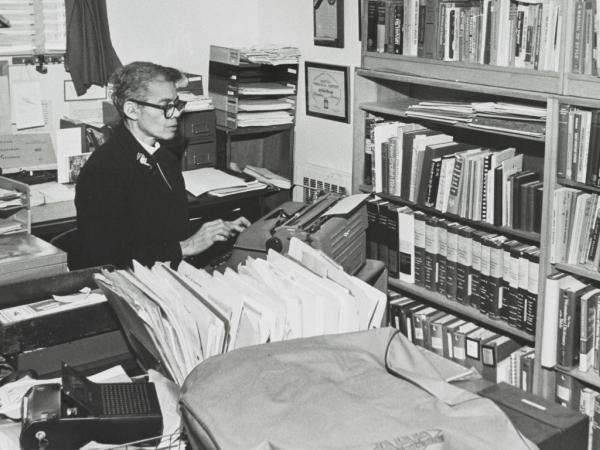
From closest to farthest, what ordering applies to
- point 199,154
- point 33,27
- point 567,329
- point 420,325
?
1. point 567,329
2. point 420,325
3. point 33,27
4. point 199,154

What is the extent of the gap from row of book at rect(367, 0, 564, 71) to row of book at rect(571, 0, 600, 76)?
0.07 m

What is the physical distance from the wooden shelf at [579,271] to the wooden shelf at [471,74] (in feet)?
2.08

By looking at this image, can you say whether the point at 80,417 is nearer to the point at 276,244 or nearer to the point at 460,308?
the point at 276,244

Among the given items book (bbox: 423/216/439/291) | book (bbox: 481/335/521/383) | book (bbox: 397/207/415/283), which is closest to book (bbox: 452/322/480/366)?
book (bbox: 481/335/521/383)

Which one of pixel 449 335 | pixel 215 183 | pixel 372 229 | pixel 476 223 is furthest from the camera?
pixel 215 183

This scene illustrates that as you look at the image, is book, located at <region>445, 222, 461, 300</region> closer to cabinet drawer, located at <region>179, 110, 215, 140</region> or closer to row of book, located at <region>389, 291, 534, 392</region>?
row of book, located at <region>389, 291, 534, 392</region>

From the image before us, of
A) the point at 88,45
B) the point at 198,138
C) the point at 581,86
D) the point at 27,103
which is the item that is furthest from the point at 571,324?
the point at 27,103

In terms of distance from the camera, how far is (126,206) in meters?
3.51

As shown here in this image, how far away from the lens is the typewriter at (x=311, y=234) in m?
3.32

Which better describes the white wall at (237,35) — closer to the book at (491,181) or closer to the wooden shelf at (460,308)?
the wooden shelf at (460,308)

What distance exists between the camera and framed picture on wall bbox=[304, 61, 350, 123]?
4574mm

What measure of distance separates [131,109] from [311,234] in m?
0.95

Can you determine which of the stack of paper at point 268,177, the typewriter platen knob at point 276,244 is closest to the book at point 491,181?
the typewriter platen knob at point 276,244

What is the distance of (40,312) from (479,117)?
1.93 metres
